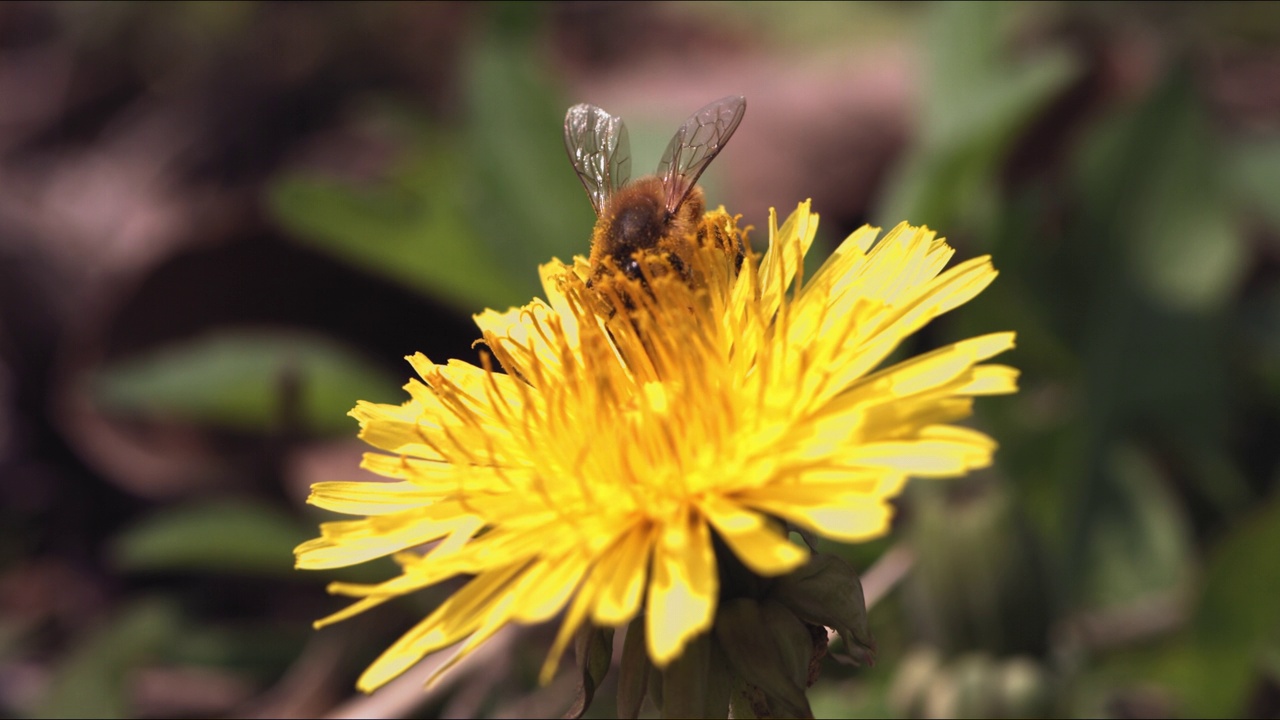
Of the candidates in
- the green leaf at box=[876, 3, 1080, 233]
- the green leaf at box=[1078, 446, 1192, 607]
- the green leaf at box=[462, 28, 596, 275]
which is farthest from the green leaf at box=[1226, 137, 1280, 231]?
the green leaf at box=[462, 28, 596, 275]

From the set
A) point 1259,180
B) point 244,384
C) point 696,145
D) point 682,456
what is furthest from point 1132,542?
point 244,384

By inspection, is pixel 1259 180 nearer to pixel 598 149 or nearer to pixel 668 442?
pixel 598 149

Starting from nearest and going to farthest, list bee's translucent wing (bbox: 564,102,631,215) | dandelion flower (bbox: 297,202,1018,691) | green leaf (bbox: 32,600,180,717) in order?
dandelion flower (bbox: 297,202,1018,691) → bee's translucent wing (bbox: 564,102,631,215) → green leaf (bbox: 32,600,180,717)

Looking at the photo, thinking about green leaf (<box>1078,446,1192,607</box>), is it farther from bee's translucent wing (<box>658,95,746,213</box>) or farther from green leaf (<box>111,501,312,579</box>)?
green leaf (<box>111,501,312,579</box>)

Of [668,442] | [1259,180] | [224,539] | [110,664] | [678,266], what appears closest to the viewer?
[668,442]

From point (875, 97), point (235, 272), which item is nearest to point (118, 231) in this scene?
point (235, 272)

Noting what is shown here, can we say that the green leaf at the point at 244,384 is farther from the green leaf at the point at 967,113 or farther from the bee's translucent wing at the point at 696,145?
the bee's translucent wing at the point at 696,145
